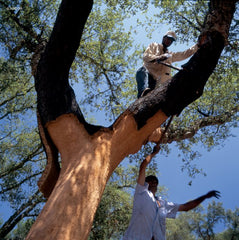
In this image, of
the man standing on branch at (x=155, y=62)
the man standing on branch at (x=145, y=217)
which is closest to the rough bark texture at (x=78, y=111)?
the man standing on branch at (x=145, y=217)

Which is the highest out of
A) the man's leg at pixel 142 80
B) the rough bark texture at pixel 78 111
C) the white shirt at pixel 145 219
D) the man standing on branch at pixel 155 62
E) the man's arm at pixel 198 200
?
the man standing on branch at pixel 155 62

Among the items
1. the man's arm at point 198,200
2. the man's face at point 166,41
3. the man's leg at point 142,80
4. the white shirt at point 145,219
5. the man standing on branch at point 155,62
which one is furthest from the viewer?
the man's face at point 166,41

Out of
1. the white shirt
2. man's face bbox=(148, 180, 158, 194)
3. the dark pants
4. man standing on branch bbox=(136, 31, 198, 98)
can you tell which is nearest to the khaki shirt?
man standing on branch bbox=(136, 31, 198, 98)

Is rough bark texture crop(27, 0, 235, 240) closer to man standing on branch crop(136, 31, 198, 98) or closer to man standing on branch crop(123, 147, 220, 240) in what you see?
man standing on branch crop(123, 147, 220, 240)

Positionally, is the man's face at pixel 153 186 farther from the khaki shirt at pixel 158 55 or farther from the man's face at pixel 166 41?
the man's face at pixel 166 41

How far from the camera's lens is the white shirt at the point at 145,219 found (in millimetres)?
3671

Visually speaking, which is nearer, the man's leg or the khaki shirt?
the man's leg

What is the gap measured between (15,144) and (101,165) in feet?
38.3

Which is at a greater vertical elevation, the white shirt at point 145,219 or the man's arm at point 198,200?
the man's arm at point 198,200

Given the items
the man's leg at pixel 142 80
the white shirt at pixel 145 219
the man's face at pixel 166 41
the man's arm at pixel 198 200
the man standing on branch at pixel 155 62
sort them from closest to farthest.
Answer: the white shirt at pixel 145 219
the man's arm at pixel 198 200
the man's leg at pixel 142 80
the man standing on branch at pixel 155 62
the man's face at pixel 166 41

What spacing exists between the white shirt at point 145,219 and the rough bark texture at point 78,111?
25.4 inches

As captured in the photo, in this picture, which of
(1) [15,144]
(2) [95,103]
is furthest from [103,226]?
(1) [15,144]

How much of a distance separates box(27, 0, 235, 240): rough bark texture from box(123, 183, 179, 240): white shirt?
0.64 metres

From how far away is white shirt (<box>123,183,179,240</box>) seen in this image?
367cm
